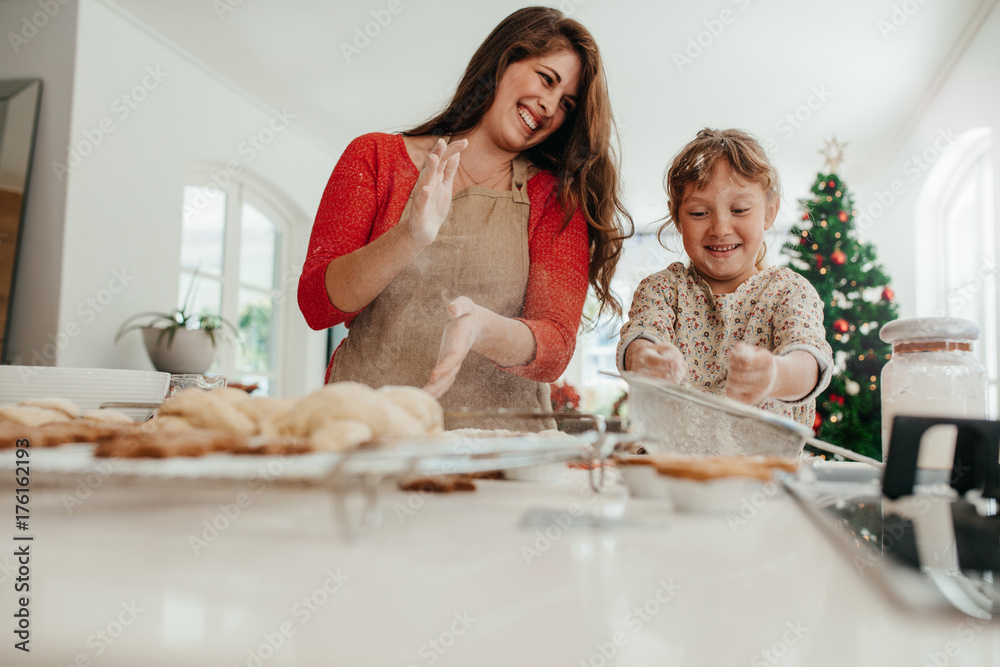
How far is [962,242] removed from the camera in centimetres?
359

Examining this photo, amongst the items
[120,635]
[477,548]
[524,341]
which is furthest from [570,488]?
[524,341]

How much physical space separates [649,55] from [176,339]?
238cm

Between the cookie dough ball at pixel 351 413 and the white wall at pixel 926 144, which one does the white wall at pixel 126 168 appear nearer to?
the cookie dough ball at pixel 351 413

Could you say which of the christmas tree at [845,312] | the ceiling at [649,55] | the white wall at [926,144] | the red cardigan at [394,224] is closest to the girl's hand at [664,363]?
the red cardigan at [394,224]

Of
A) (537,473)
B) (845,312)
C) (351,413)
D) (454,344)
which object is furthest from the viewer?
(845,312)

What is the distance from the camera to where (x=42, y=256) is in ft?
Result: 8.25

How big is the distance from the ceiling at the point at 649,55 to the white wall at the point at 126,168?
0.44ft

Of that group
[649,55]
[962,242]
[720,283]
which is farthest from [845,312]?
→ [720,283]

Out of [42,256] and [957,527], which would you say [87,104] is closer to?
[42,256]

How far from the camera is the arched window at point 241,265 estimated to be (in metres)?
3.19

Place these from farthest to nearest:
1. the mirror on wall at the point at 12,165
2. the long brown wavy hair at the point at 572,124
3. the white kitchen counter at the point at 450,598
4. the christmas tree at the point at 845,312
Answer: the christmas tree at the point at 845,312 → the mirror on wall at the point at 12,165 → the long brown wavy hair at the point at 572,124 → the white kitchen counter at the point at 450,598

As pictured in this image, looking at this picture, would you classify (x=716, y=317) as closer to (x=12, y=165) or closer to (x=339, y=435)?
(x=339, y=435)

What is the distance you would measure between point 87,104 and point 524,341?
259cm

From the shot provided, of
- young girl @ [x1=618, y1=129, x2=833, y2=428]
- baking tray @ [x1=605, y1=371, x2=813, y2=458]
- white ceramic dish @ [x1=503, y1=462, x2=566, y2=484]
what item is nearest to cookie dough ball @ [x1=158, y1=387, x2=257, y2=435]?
white ceramic dish @ [x1=503, y1=462, x2=566, y2=484]
